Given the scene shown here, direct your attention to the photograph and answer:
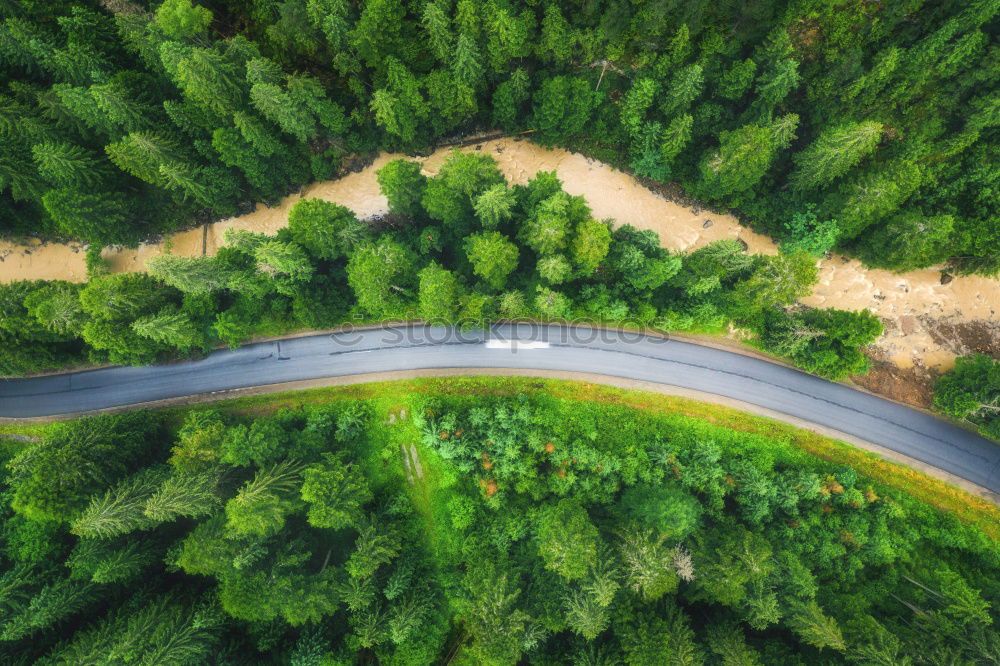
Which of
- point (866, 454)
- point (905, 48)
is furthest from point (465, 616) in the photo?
point (905, 48)

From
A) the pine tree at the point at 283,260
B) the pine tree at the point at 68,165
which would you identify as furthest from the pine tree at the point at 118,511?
the pine tree at the point at 68,165

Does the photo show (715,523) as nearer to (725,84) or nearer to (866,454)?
(866,454)

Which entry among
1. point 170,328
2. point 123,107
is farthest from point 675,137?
point 170,328

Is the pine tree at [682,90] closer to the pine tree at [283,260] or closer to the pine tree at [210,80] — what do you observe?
the pine tree at [283,260]

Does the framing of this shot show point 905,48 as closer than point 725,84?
Yes

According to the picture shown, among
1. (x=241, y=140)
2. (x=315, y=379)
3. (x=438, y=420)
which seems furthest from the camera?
(x=315, y=379)

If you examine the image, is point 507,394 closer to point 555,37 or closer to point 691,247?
point 691,247

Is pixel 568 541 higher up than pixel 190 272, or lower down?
lower down
